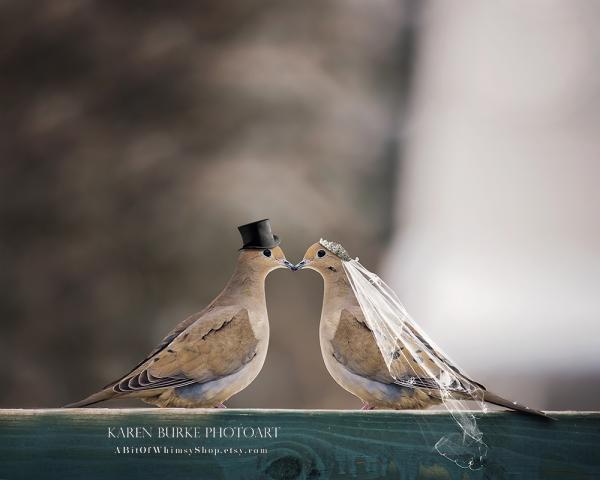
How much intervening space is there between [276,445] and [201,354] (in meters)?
0.24

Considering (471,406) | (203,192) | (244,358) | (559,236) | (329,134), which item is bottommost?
(471,406)

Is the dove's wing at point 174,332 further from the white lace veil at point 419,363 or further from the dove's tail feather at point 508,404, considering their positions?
the dove's tail feather at point 508,404

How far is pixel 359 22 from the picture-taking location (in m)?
2.01

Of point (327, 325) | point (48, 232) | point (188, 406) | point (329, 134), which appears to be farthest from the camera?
point (329, 134)

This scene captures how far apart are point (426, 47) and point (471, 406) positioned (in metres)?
0.94

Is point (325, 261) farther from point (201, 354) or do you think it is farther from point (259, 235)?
point (201, 354)

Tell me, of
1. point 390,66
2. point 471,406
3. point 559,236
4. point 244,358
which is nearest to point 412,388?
point 471,406

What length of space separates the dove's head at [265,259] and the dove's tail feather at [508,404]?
0.49 m

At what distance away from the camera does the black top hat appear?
1.73m

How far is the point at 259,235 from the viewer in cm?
173

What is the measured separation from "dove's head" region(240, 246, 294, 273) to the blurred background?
0.34ft

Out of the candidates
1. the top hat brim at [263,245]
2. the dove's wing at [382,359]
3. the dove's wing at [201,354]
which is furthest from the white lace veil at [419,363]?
the dove's wing at [201,354]

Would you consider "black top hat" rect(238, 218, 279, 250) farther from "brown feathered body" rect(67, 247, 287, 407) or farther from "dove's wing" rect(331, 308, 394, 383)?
"dove's wing" rect(331, 308, 394, 383)

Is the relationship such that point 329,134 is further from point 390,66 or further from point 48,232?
point 48,232
